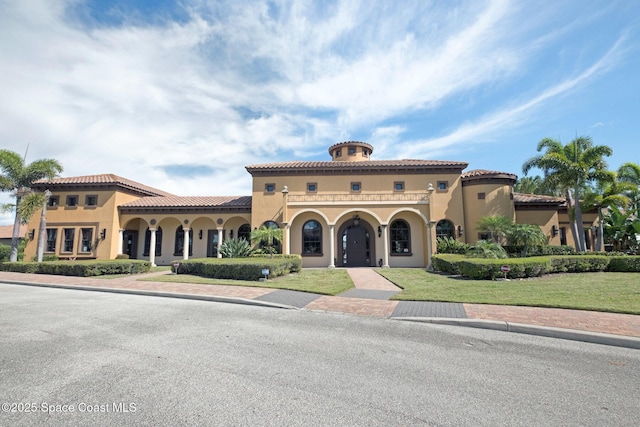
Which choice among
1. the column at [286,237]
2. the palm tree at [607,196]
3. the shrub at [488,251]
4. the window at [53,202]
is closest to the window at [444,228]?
the shrub at [488,251]

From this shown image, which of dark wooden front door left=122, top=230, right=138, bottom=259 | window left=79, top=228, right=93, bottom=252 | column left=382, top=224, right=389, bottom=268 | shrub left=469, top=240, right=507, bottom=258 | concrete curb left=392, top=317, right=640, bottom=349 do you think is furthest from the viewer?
dark wooden front door left=122, top=230, right=138, bottom=259

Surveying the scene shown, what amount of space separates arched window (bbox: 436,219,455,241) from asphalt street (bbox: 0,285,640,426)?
53.1 ft

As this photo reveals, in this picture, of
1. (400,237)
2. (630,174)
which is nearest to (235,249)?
(400,237)

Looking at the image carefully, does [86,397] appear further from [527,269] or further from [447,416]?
[527,269]

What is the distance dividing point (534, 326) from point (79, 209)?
2799cm

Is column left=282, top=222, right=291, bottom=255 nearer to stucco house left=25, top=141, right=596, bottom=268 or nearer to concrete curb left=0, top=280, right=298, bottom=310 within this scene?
stucco house left=25, top=141, right=596, bottom=268

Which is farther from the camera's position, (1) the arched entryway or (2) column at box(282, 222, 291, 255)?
(1) the arched entryway

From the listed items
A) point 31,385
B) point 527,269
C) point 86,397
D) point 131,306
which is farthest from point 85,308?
point 527,269

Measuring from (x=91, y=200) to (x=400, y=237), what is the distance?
22.8 meters

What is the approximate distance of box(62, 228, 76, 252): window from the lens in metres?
23.2

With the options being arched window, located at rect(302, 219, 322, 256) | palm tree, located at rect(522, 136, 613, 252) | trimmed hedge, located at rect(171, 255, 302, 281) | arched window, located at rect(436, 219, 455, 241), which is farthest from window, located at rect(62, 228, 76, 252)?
palm tree, located at rect(522, 136, 613, 252)

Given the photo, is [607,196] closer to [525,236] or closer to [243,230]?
[525,236]

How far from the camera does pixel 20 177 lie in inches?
840

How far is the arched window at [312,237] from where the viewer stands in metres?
22.6
